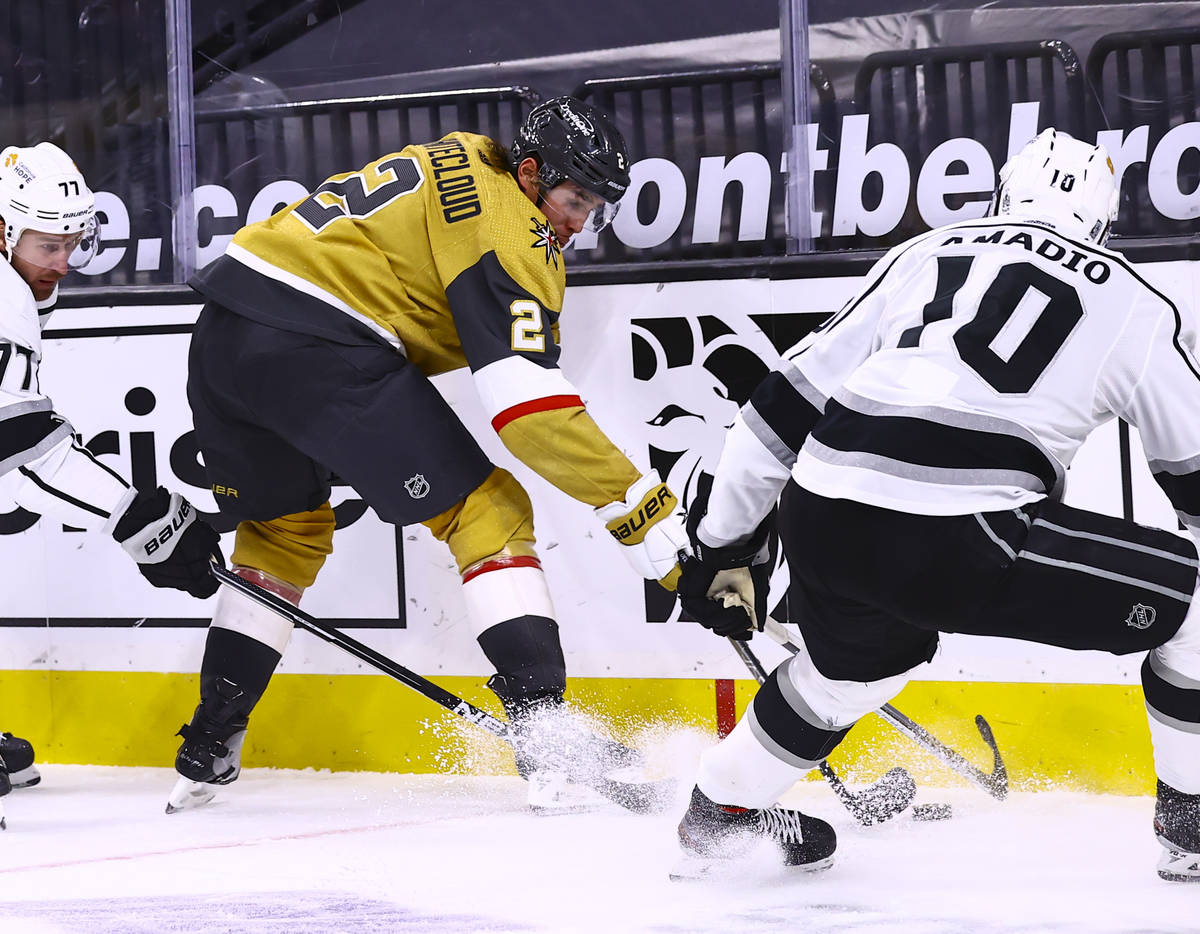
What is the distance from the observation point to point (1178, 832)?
2.04 metres

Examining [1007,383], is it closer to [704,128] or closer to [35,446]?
[704,128]

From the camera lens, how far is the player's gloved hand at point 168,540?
263cm

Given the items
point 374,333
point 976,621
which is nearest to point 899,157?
point 374,333

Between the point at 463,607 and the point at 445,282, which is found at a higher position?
the point at 445,282

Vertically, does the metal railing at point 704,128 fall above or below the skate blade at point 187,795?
above

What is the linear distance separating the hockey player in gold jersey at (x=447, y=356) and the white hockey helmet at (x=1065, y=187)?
2.66 ft

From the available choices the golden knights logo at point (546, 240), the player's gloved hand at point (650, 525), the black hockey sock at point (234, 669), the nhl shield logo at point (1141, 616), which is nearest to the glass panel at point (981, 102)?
the golden knights logo at point (546, 240)

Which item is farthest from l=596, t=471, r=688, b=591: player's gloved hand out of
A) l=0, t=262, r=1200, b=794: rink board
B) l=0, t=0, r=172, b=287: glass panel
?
l=0, t=0, r=172, b=287: glass panel

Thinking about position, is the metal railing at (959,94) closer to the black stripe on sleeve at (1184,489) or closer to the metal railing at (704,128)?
the metal railing at (704,128)

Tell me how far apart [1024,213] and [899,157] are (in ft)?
2.85

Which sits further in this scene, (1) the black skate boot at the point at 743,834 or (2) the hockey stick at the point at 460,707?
(2) the hockey stick at the point at 460,707

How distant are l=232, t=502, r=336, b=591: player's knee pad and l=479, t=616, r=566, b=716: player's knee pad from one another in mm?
533

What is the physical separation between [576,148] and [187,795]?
4.75ft

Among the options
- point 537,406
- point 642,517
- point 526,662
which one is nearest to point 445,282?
point 537,406
